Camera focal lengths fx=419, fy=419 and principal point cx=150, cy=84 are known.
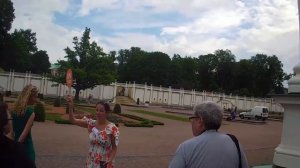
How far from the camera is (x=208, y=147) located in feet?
10.3

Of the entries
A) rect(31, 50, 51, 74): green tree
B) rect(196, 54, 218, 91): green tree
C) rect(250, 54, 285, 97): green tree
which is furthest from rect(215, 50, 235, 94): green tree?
rect(31, 50, 51, 74): green tree

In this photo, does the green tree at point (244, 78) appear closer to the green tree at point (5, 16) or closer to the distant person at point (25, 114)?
the green tree at point (5, 16)

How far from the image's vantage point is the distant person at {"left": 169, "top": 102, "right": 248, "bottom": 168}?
3090 mm

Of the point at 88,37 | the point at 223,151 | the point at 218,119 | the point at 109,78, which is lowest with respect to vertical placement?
the point at 223,151

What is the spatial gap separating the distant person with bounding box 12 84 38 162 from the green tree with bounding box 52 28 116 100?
4705 centimetres

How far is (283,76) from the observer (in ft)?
313

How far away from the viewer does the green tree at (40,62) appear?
272 feet

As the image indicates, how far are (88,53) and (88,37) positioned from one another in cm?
250

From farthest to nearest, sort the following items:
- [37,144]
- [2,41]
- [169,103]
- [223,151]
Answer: [169,103]
[2,41]
[37,144]
[223,151]

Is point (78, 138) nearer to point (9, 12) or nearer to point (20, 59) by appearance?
point (9, 12)

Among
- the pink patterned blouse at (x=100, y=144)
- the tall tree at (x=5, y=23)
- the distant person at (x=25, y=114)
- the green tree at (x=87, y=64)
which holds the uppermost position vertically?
the tall tree at (x=5, y=23)

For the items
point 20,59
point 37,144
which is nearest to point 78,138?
point 37,144

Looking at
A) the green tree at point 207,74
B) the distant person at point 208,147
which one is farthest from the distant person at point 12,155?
the green tree at point 207,74

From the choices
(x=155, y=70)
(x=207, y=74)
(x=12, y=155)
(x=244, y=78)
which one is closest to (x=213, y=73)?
(x=207, y=74)
